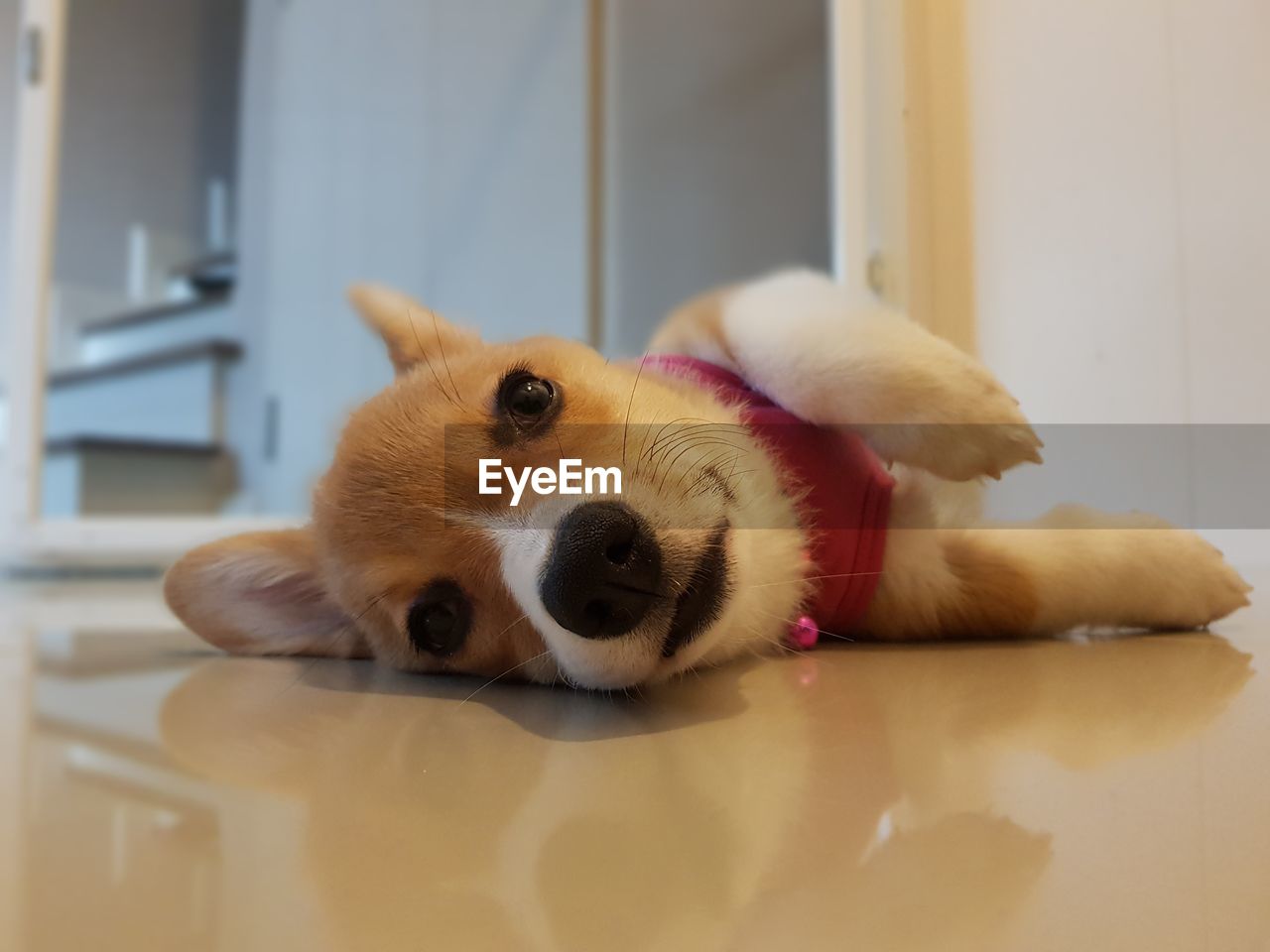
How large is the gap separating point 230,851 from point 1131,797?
Result: 685 mm

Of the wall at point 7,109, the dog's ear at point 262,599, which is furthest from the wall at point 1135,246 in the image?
the wall at point 7,109

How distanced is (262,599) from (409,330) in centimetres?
53

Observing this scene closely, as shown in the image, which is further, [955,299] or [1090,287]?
[955,299]

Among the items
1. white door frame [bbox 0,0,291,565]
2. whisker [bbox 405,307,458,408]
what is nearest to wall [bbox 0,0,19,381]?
white door frame [bbox 0,0,291,565]

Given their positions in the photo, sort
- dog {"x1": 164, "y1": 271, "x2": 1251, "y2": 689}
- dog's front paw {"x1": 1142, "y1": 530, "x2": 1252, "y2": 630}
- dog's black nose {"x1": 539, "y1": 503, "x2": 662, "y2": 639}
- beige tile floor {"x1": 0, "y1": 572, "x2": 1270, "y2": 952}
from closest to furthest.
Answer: beige tile floor {"x1": 0, "y1": 572, "x2": 1270, "y2": 952}, dog's black nose {"x1": 539, "y1": 503, "x2": 662, "y2": 639}, dog {"x1": 164, "y1": 271, "x2": 1251, "y2": 689}, dog's front paw {"x1": 1142, "y1": 530, "x2": 1252, "y2": 630}

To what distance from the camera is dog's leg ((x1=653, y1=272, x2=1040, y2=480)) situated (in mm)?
1249

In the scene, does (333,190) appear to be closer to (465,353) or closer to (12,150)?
(12,150)

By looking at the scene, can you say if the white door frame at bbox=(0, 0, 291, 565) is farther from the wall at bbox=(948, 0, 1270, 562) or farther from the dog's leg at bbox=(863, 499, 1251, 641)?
the dog's leg at bbox=(863, 499, 1251, 641)

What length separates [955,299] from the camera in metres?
2.53

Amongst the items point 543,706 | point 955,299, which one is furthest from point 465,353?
point 955,299

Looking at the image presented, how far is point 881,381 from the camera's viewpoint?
1.29m

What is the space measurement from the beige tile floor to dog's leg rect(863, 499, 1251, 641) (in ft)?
0.49

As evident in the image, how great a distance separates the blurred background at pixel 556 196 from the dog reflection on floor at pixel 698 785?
601mm

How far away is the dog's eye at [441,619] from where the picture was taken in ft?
4.19
